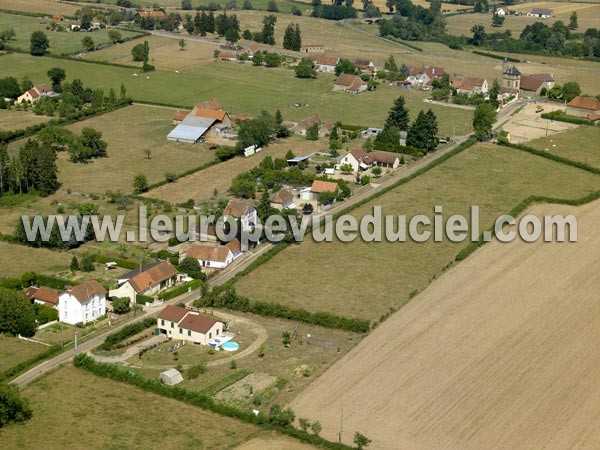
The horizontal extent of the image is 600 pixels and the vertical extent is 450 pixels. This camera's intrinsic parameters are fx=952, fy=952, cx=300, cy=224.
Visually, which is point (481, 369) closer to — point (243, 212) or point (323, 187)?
point (243, 212)

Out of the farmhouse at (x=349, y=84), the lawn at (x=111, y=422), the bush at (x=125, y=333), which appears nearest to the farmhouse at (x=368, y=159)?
the farmhouse at (x=349, y=84)

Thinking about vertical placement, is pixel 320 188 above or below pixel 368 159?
below

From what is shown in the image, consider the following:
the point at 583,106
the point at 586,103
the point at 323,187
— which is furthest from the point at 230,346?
the point at 586,103

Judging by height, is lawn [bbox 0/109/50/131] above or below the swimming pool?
above

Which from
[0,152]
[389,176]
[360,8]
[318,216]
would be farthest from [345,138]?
[360,8]

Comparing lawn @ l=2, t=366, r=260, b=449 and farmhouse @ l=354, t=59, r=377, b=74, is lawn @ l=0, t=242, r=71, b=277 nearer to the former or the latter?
lawn @ l=2, t=366, r=260, b=449

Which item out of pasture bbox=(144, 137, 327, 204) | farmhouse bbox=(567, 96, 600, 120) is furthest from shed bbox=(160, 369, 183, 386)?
farmhouse bbox=(567, 96, 600, 120)

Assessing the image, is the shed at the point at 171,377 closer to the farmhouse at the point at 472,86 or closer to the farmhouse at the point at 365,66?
the farmhouse at the point at 472,86
